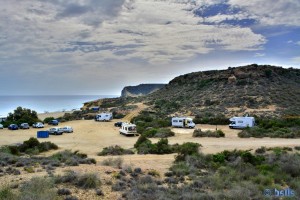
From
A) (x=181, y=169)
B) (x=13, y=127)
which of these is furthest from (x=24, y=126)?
(x=181, y=169)

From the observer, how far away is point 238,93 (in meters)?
68.1

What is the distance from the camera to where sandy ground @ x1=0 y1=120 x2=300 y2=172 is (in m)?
20.2

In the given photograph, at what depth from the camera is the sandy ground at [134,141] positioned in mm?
20166

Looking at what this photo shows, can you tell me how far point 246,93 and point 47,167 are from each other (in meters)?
57.3

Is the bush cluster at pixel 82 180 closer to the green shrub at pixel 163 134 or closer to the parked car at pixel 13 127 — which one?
the green shrub at pixel 163 134

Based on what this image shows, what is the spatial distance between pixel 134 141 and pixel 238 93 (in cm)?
3998

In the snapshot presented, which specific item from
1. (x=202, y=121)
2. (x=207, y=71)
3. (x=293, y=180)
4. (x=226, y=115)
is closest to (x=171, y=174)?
(x=293, y=180)

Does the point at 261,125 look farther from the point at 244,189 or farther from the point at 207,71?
the point at 207,71

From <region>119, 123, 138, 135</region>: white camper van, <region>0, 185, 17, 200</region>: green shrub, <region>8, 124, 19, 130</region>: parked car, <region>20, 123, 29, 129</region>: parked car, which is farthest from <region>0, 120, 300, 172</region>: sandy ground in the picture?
<region>0, 185, 17, 200</region>: green shrub

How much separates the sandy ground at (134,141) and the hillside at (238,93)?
1509 centimetres

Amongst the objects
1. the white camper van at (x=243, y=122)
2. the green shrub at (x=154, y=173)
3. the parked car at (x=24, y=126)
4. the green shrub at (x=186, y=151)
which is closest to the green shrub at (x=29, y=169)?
the green shrub at (x=154, y=173)

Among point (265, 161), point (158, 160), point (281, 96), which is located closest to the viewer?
point (265, 161)

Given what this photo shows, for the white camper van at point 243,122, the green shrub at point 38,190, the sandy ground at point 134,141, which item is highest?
the white camper van at point 243,122

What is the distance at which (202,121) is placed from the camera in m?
48.2
